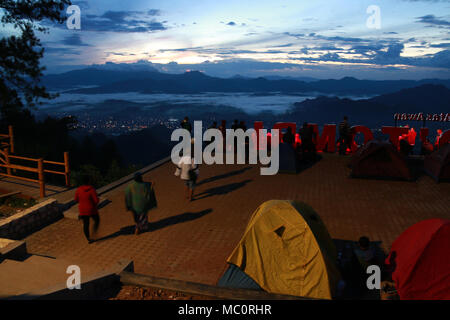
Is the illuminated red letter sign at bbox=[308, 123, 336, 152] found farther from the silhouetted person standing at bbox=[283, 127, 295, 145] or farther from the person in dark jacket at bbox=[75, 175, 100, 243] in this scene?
the person in dark jacket at bbox=[75, 175, 100, 243]

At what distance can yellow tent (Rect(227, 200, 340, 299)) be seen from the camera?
19.1 ft

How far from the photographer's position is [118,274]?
616cm

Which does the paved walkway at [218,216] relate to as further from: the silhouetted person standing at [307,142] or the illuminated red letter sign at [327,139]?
the illuminated red letter sign at [327,139]

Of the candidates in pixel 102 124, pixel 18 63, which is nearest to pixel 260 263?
pixel 18 63

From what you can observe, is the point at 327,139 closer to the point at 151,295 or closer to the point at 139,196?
the point at 139,196

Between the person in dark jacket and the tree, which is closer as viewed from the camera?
the person in dark jacket

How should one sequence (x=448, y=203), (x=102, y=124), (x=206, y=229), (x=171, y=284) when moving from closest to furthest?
(x=171, y=284), (x=206, y=229), (x=448, y=203), (x=102, y=124)

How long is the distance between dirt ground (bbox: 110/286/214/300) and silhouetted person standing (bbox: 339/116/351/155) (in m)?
13.1

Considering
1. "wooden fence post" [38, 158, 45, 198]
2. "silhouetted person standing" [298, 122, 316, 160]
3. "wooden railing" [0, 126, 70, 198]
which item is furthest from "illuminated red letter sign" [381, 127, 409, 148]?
"wooden fence post" [38, 158, 45, 198]

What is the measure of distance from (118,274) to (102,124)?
197m

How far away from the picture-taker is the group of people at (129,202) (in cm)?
785

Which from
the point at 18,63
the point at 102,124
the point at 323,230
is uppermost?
the point at 18,63

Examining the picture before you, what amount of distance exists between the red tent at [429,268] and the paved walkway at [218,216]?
85.7 inches

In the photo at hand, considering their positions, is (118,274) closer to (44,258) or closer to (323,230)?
(44,258)
